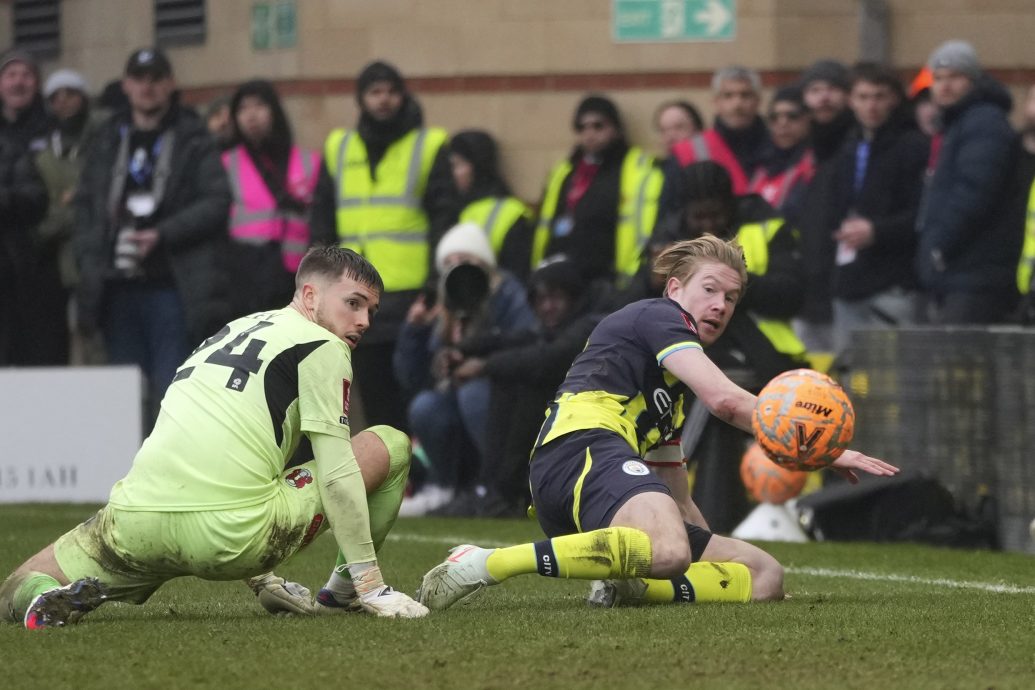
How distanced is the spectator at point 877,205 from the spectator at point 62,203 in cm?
499

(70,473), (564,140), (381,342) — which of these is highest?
(564,140)

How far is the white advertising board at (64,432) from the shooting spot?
13406mm

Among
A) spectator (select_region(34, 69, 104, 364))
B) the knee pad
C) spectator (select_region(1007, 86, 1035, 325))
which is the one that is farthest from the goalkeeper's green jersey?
spectator (select_region(34, 69, 104, 364))

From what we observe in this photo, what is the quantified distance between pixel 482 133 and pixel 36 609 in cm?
793

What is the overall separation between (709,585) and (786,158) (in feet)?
19.0

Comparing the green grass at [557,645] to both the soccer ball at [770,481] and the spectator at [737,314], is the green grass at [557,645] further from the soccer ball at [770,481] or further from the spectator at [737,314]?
the spectator at [737,314]

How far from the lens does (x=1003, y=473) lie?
10656mm

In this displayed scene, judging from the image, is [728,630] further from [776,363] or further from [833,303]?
[833,303]

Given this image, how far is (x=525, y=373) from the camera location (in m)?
12.1

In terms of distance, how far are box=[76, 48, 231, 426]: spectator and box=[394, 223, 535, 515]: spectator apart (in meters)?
1.26

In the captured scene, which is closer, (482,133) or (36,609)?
(36,609)

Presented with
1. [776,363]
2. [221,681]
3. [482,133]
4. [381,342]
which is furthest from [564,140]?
[221,681]

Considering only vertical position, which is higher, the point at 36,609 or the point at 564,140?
the point at 564,140

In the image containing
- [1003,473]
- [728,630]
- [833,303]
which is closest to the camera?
[728,630]
